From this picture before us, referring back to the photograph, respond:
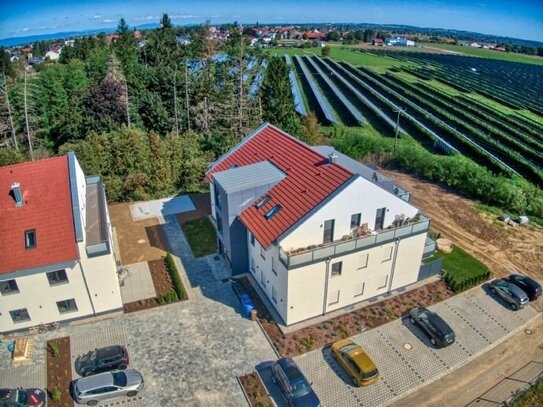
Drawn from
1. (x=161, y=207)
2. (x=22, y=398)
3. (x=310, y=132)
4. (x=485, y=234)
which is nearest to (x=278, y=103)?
(x=310, y=132)

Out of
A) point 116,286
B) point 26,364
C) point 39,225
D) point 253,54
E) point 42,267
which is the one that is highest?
point 253,54

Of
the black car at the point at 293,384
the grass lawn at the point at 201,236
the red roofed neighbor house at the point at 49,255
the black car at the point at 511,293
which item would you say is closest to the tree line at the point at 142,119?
the grass lawn at the point at 201,236

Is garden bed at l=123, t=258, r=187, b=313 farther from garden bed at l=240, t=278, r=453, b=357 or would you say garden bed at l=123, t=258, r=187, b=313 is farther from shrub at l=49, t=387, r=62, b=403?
shrub at l=49, t=387, r=62, b=403

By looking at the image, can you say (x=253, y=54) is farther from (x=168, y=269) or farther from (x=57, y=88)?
Result: (x=168, y=269)

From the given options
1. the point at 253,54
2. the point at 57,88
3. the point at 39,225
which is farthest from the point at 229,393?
the point at 253,54

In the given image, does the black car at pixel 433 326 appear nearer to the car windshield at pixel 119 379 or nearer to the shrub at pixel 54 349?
the car windshield at pixel 119 379
